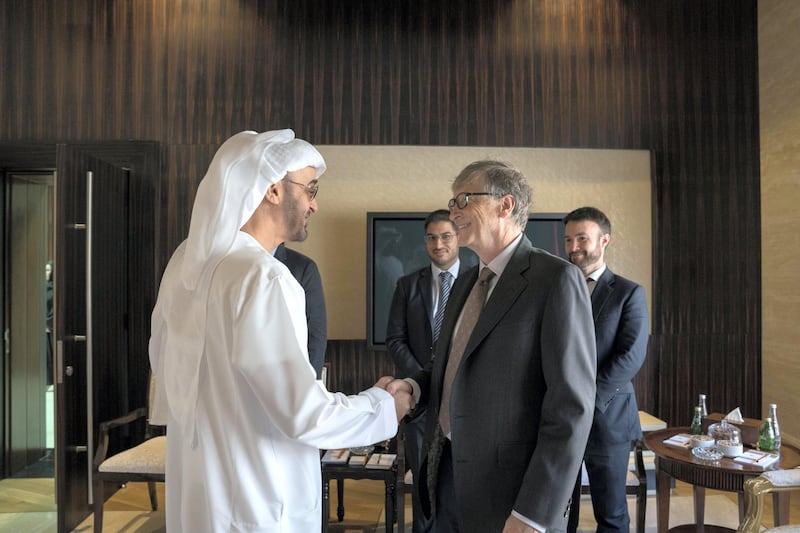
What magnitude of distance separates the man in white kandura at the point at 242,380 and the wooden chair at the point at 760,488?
176cm

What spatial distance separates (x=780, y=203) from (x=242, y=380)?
17.0ft

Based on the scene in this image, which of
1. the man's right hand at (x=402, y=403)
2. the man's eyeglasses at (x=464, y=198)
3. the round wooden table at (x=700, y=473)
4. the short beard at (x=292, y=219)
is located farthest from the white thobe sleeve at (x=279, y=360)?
the round wooden table at (x=700, y=473)

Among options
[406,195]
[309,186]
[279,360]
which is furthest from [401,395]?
[406,195]

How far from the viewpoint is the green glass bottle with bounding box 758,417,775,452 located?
335 cm

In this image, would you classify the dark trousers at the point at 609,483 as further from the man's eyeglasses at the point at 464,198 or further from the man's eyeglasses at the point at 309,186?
the man's eyeglasses at the point at 309,186

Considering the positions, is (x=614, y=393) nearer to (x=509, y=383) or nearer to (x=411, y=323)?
(x=411, y=323)

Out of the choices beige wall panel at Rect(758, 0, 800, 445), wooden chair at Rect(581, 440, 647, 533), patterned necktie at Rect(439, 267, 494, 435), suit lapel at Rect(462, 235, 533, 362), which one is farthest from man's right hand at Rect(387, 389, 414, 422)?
beige wall panel at Rect(758, 0, 800, 445)

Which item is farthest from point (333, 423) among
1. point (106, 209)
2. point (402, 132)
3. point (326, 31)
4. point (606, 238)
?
point (326, 31)

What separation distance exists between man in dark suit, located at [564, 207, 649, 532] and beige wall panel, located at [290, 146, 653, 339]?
2.26m

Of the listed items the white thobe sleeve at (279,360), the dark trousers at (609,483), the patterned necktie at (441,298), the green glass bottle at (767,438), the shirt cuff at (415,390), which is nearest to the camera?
the white thobe sleeve at (279,360)

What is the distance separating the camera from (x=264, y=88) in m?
5.52

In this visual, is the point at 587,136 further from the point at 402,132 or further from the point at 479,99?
the point at 402,132

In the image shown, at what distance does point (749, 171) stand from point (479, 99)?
2353 mm

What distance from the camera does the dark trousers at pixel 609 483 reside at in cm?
322
